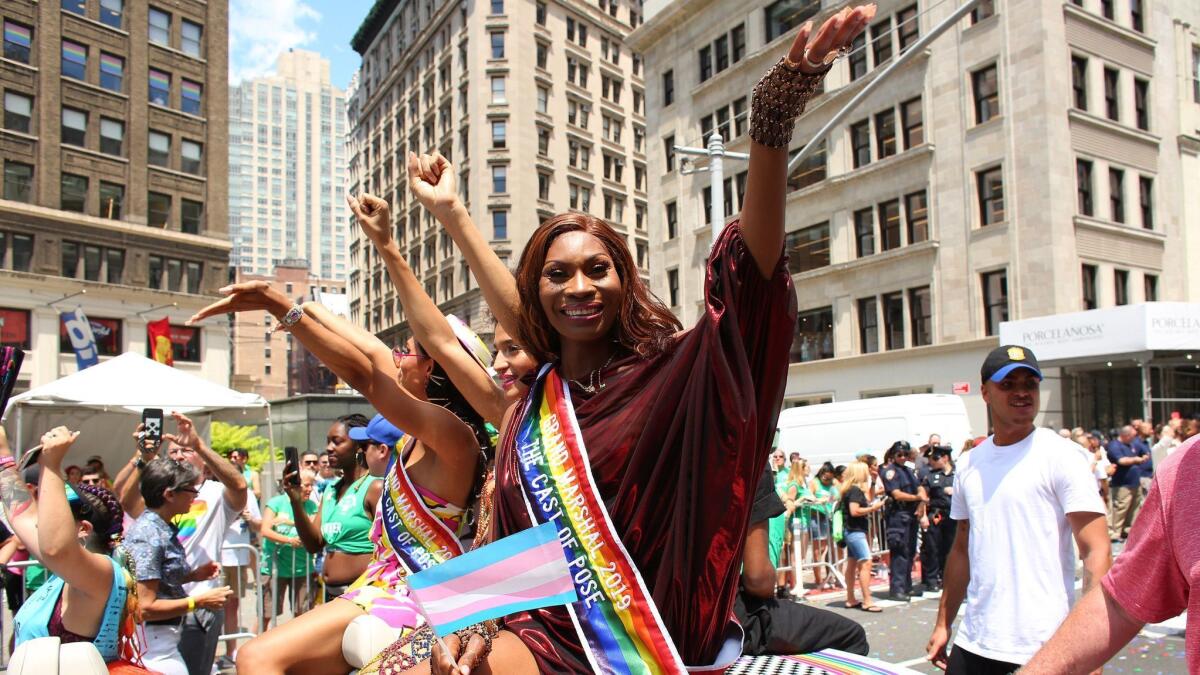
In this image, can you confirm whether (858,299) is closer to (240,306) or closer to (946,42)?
(946,42)

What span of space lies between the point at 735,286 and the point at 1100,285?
1096 inches

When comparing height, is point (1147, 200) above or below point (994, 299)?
above

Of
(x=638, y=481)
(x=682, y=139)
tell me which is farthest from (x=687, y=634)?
(x=682, y=139)

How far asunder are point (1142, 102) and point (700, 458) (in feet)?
106

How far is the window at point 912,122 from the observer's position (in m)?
28.6

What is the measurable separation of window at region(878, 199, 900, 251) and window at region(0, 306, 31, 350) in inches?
1288

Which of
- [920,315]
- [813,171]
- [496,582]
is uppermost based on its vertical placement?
[813,171]

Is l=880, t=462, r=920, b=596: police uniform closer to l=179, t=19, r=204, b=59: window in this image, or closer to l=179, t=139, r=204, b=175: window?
l=179, t=139, r=204, b=175: window

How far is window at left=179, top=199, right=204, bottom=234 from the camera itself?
138ft

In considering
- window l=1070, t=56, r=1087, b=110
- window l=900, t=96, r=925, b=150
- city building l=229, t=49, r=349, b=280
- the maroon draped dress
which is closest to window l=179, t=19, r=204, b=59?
window l=900, t=96, r=925, b=150

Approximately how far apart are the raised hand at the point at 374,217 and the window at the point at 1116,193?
94.8 feet

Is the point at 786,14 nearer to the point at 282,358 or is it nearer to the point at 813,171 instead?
the point at 813,171

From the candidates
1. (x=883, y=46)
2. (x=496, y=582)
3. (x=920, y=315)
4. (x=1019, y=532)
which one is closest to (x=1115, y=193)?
(x=920, y=315)

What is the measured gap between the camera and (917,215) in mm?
28734
